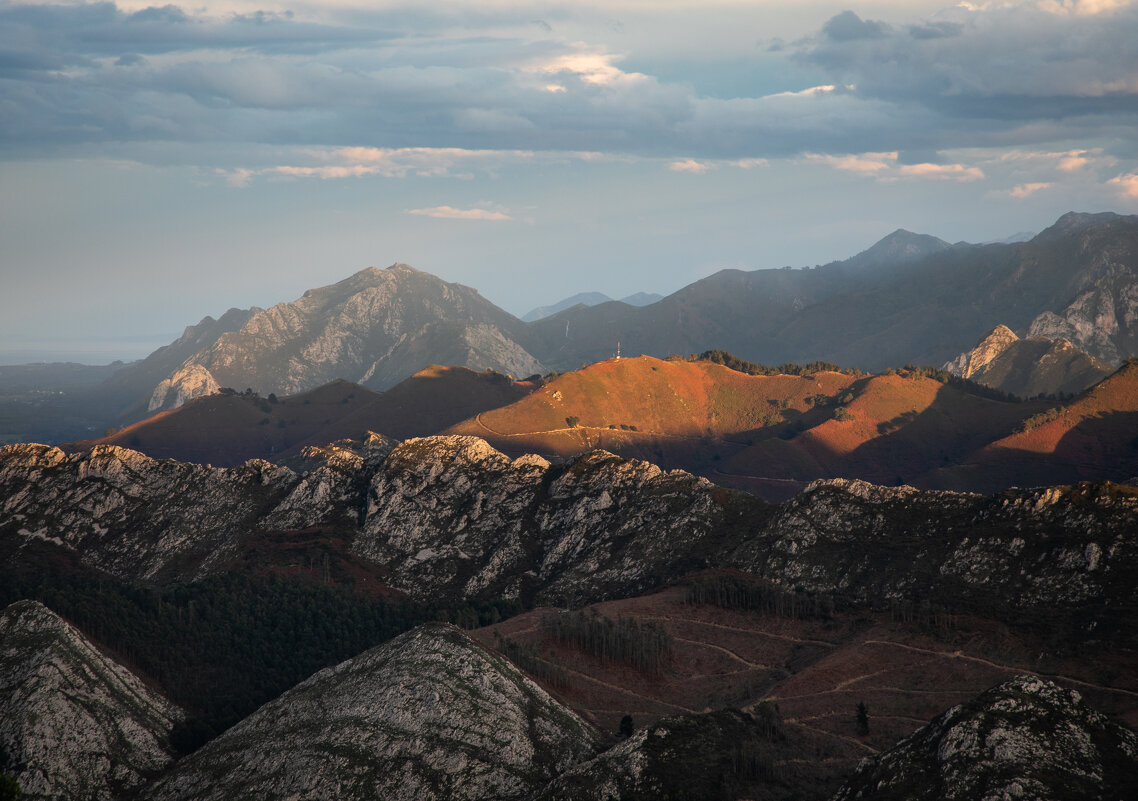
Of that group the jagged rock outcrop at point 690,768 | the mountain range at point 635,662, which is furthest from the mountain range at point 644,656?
the mountain range at point 635,662

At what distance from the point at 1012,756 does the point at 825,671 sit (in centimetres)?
5308

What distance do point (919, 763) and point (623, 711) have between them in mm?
52703

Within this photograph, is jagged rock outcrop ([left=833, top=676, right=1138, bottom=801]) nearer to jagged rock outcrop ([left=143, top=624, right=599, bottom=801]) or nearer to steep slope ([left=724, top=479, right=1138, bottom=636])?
jagged rock outcrop ([left=143, top=624, right=599, bottom=801])

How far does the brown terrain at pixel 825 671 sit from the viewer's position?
11750 cm

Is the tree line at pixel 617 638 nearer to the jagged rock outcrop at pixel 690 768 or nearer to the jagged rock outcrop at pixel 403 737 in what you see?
the jagged rock outcrop at pixel 403 737

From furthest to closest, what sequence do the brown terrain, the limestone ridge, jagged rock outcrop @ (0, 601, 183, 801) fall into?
the limestone ridge
the brown terrain
jagged rock outcrop @ (0, 601, 183, 801)

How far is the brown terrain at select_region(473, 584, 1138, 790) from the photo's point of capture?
117500 mm

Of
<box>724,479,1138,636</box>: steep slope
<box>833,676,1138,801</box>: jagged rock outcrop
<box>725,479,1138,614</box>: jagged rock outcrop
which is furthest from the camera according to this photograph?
<box>725,479,1138,614</box>: jagged rock outcrop

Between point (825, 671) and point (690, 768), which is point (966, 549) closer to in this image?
point (825, 671)

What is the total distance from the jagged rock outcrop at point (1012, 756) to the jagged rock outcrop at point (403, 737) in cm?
3565

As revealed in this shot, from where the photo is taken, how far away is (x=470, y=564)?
198000 mm

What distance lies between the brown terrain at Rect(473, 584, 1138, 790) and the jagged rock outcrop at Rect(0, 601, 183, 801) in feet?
153

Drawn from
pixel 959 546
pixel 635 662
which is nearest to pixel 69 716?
pixel 635 662

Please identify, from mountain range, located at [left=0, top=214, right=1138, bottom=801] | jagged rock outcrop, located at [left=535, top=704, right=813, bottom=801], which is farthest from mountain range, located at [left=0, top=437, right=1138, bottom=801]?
mountain range, located at [left=0, top=214, right=1138, bottom=801]
